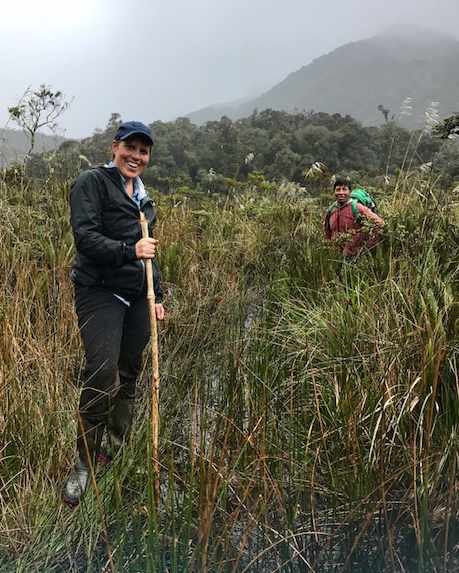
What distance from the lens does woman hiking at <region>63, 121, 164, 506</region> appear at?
6.95ft

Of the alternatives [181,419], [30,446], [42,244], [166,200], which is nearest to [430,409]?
[181,419]

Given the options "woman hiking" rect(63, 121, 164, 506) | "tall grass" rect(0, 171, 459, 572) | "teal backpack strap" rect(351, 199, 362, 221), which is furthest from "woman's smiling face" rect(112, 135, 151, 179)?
"teal backpack strap" rect(351, 199, 362, 221)

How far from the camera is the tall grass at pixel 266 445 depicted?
66.9 inches

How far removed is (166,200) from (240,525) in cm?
653

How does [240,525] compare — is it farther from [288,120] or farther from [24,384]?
[288,120]

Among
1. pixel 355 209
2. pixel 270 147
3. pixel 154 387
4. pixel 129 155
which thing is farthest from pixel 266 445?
pixel 270 147

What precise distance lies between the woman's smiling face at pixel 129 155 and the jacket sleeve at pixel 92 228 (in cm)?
15

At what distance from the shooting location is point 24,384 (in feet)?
7.24

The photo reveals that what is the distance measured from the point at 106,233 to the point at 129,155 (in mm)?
369

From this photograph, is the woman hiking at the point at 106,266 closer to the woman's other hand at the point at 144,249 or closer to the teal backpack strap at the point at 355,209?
the woman's other hand at the point at 144,249

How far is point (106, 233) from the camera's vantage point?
2260 mm

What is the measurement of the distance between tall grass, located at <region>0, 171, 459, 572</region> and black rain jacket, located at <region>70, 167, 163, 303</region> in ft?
1.73

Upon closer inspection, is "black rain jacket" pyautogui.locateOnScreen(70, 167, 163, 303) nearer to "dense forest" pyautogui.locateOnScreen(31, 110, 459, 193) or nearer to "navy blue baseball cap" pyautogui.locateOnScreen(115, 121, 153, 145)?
"navy blue baseball cap" pyautogui.locateOnScreen(115, 121, 153, 145)

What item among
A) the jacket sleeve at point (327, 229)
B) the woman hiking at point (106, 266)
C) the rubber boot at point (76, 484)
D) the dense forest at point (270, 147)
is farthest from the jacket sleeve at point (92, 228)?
the dense forest at point (270, 147)
